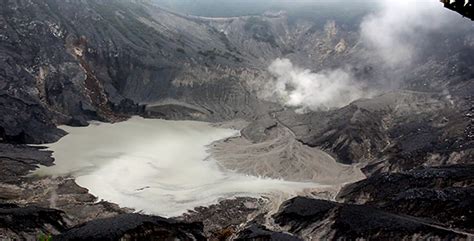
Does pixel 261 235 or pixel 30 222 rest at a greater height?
pixel 30 222

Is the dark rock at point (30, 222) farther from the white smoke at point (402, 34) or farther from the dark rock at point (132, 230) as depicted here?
the white smoke at point (402, 34)

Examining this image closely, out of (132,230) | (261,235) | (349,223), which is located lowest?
(261,235)

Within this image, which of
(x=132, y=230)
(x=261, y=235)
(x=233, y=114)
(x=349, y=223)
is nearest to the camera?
(x=132, y=230)

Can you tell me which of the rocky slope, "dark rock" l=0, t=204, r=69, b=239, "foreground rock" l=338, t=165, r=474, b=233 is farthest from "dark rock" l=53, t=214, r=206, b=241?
"foreground rock" l=338, t=165, r=474, b=233

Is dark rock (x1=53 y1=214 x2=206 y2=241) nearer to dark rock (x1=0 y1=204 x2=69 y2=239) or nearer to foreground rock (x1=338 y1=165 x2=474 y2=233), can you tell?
dark rock (x1=0 y1=204 x2=69 y2=239)

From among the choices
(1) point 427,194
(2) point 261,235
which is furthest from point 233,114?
(2) point 261,235

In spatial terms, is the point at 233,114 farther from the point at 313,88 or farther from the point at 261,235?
the point at 261,235
